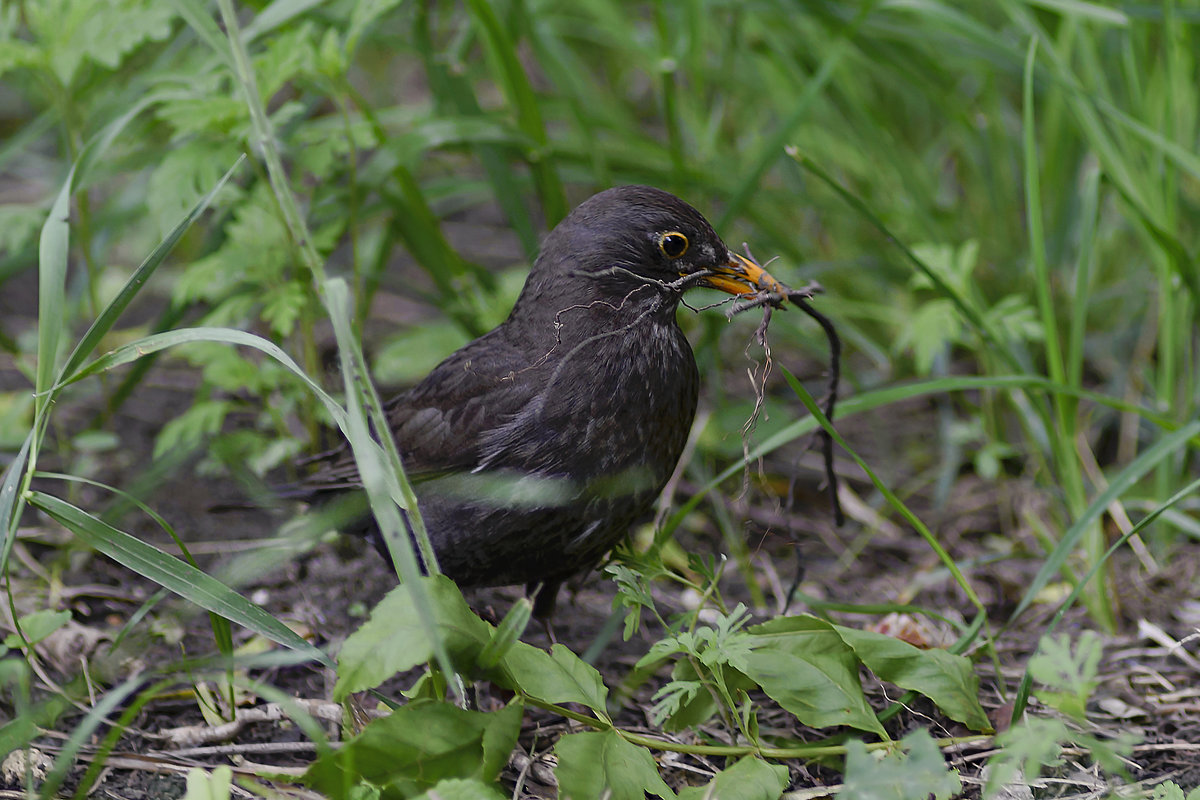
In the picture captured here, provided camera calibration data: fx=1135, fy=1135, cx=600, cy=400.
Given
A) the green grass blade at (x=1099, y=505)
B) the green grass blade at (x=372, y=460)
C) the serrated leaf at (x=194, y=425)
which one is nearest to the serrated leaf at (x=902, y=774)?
the green grass blade at (x=372, y=460)

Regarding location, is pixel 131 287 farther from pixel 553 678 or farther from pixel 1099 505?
pixel 1099 505

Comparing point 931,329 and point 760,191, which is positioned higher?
point 760,191

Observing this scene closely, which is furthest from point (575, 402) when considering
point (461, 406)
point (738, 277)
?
point (738, 277)

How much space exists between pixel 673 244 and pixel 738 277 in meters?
0.20

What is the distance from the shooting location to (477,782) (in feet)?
6.79

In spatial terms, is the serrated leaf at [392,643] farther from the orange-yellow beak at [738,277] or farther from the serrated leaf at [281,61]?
the serrated leaf at [281,61]

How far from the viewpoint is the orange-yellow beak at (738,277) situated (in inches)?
116

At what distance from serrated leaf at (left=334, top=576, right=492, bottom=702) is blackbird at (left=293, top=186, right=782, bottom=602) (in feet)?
1.72

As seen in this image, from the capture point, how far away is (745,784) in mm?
A: 2213

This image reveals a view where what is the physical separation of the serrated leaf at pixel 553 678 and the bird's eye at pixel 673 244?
1067 mm

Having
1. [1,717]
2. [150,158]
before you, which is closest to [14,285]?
[150,158]

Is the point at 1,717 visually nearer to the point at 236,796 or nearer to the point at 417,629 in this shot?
the point at 236,796

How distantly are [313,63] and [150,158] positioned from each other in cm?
120

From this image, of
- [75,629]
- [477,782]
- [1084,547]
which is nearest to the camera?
[477,782]
